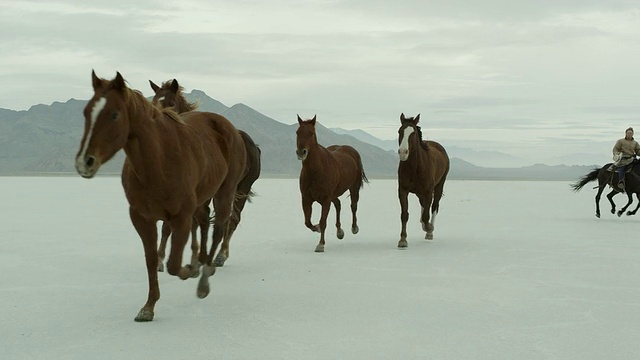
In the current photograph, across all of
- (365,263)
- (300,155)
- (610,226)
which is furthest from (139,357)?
(610,226)

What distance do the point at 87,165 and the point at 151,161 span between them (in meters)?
0.74

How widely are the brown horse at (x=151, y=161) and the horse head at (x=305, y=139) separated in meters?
3.71

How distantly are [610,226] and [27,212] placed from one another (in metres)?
15.7

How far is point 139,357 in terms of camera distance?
14.3 feet

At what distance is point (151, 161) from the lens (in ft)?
16.6

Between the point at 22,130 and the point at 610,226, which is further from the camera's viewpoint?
the point at 22,130

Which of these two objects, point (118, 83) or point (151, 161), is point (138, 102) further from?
point (151, 161)

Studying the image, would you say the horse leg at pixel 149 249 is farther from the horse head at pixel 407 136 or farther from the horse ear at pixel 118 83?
the horse head at pixel 407 136

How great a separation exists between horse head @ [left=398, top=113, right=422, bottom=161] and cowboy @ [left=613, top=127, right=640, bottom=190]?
26.3 feet

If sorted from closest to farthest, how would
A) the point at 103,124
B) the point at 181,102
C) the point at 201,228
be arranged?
the point at 103,124, the point at 201,228, the point at 181,102

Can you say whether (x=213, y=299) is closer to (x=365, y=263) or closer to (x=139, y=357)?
(x=139, y=357)

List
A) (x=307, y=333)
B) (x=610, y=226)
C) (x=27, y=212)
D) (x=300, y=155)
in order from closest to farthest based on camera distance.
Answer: (x=307, y=333) → (x=300, y=155) → (x=610, y=226) → (x=27, y=212)

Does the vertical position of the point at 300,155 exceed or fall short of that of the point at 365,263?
it exceeds it

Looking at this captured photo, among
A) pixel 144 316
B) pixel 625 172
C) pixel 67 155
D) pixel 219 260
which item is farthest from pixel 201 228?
pixel 67 155
